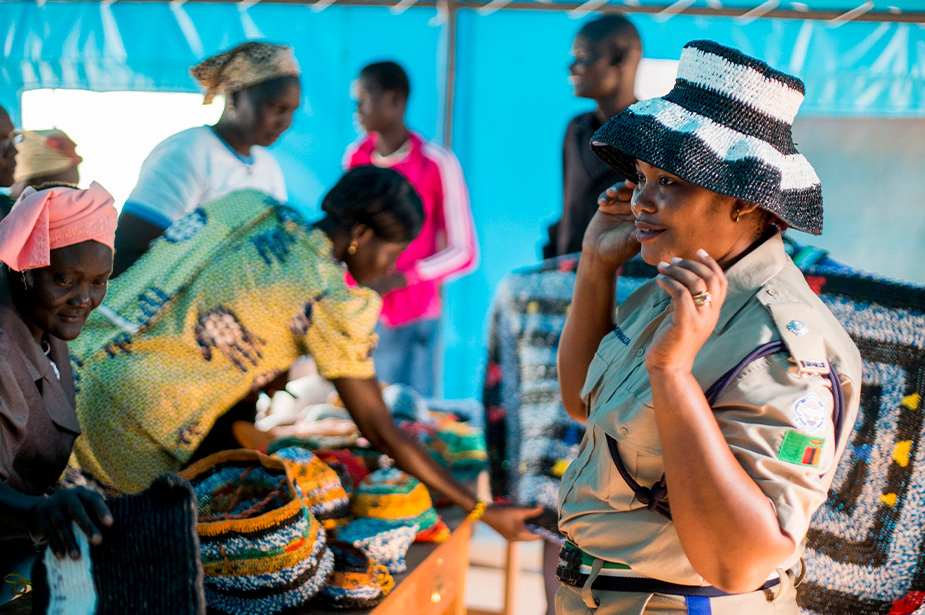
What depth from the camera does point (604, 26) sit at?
3.43 m

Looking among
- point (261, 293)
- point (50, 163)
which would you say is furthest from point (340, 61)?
point (261, 293)

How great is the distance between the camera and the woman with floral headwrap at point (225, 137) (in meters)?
3.28

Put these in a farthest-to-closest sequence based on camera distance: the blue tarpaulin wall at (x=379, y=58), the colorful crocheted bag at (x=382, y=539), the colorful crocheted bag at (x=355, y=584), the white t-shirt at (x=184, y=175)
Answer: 1. the blue tarpaulin wall at (x=379, y=58)
2. the white t-shirt at (x=184, y=175)
3. the colorful crocheted bag at (x=382, y=539)
4. the colorful crocheted bag at (x=355, y=584)

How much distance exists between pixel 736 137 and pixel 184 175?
2.64m

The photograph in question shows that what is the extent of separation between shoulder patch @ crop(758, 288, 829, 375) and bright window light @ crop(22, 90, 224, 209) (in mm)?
4119

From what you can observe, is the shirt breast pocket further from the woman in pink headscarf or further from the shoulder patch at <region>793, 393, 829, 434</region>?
the woman in pink headscarf

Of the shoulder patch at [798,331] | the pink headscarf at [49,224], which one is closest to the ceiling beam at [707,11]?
the pink headscarf at [49,224]

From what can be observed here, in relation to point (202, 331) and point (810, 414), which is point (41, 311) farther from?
point (810, 414)

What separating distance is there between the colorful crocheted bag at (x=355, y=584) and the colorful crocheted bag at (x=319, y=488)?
A: 0.19 m

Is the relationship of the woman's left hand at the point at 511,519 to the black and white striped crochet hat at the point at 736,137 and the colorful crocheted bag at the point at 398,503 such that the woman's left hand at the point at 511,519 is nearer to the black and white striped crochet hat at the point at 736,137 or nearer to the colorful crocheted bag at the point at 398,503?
the colorful crocheted bag at the point at 398,503

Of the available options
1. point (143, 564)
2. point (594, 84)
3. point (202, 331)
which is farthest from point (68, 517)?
point (594, 84)

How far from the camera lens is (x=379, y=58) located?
471 centimetres

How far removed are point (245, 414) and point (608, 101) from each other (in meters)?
1.99

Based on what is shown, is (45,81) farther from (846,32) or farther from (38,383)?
(846,32)
